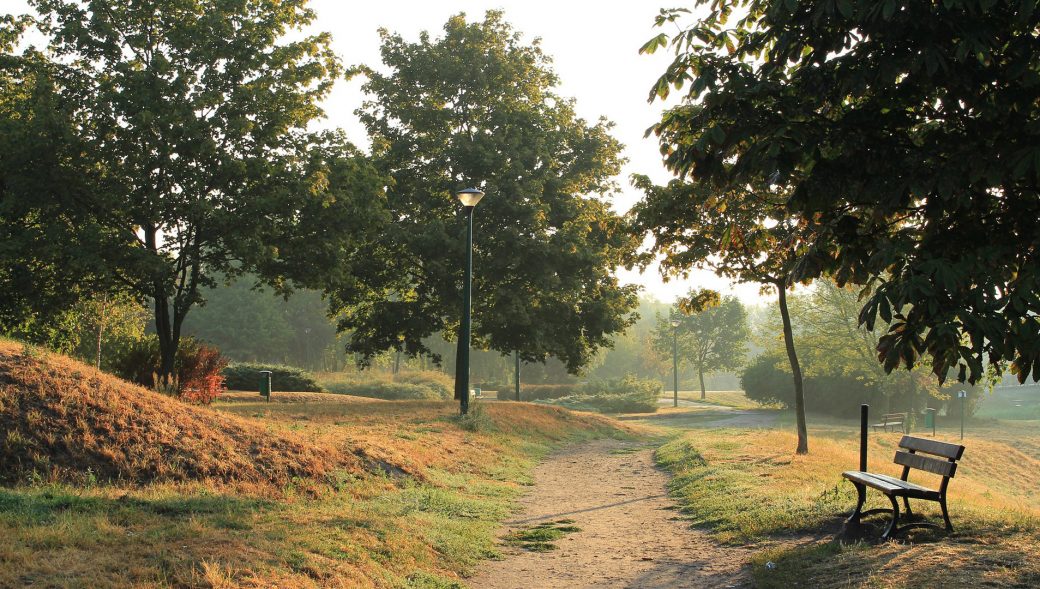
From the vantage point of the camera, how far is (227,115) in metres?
20.8

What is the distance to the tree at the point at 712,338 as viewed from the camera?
6856cm

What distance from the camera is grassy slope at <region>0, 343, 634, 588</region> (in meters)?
5.71

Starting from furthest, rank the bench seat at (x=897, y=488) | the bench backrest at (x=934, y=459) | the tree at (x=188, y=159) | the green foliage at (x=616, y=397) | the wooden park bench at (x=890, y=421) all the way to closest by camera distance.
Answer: the green foliage at (x=616, y=397)
the wooden park bench at (x=890, y=421)
the tree at (x=188, y=159)
the bench backrest at (x=934, y=459)
the bench seat at (x=897, y=488)

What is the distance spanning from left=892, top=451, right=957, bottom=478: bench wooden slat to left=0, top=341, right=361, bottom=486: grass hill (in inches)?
284

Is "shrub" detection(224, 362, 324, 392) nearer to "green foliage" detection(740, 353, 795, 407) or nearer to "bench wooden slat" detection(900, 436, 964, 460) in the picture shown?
"bench wooden slat" detection(900, 436, 964, 460)

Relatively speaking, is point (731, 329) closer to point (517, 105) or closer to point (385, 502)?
point (517, 105)

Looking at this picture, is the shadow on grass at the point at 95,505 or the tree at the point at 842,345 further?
the tree at the point at 842,345

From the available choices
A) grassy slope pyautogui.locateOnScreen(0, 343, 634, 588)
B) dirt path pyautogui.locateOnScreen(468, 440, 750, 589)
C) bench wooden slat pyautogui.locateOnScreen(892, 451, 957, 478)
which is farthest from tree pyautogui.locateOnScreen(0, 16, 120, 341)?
bench wooden slat pyautogui.locateOnScreen(892, 451, 957, 478)

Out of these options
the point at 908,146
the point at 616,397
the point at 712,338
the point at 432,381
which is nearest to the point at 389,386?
the point at 432,381

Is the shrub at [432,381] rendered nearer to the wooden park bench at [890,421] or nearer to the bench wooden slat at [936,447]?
the wooden park bench at [890,421]

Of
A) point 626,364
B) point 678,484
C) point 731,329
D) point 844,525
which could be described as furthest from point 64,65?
point 626,364

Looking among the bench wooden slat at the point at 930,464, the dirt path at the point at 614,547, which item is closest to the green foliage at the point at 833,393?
the dirt path at the point at 614,547

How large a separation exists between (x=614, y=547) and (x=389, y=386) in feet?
113

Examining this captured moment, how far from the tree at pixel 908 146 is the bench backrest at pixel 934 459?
1.91 meters
